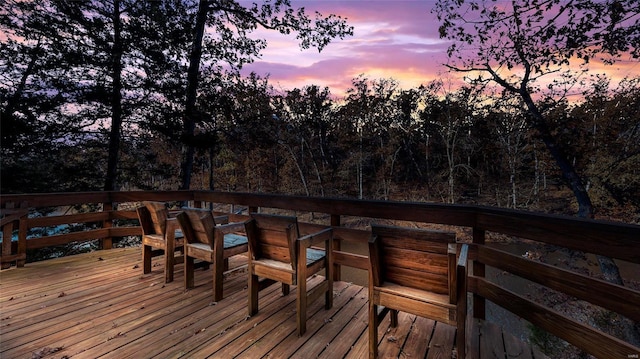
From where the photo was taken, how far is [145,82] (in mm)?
6367

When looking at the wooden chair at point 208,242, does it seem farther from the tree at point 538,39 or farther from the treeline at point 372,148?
the tree at point 538,39

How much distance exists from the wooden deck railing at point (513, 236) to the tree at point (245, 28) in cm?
398

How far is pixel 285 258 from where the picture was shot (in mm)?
2346

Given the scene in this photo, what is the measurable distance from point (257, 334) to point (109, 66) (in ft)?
21.6

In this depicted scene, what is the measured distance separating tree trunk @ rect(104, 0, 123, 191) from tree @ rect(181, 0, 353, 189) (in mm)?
1587

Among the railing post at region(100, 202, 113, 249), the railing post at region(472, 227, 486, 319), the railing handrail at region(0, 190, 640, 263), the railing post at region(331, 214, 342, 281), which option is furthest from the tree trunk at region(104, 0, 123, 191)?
the railing post at region(472, 227, 486, 319)

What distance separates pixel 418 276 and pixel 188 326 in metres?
1.94

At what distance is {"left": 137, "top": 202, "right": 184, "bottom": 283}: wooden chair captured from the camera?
3219 millimetres

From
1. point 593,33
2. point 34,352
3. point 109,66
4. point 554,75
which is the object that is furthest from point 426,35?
point 34,352

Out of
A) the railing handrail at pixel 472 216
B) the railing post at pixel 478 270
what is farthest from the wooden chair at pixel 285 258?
the railing post at pixel 478 270

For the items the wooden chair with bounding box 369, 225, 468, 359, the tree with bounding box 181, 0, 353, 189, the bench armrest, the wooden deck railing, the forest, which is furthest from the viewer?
the tree with bounding box 181, 0, 353, 189

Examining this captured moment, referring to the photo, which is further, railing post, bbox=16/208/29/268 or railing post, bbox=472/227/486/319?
railing post, bbox=16/208/29/268

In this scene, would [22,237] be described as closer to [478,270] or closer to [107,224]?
[107,224]

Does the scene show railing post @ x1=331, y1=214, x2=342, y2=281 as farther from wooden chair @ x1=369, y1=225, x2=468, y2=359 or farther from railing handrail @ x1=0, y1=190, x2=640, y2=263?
wooden chair @ x1=369, y1=225, x2=468, y2=359
